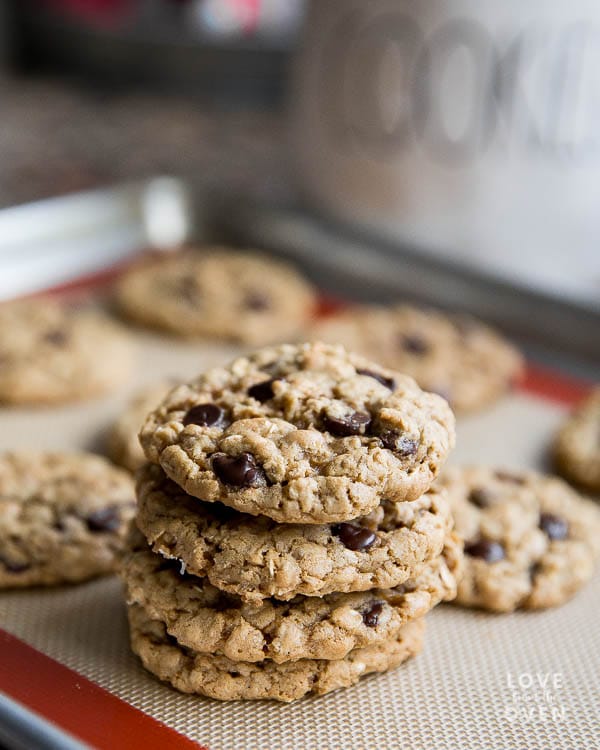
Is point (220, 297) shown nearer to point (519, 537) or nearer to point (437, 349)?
point (437, 349)

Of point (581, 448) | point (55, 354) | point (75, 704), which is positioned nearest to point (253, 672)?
point (75, 704)

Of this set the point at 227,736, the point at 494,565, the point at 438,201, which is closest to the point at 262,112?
the point at 438,201

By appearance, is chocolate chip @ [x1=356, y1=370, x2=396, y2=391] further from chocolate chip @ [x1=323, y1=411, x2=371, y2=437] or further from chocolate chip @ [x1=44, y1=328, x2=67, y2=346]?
chocolate chip @ [x1=44, y1=328, x2=67, y2=346]

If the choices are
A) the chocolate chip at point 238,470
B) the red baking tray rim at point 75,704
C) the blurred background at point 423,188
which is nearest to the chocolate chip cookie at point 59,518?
the red baking tray rim at point 75,704

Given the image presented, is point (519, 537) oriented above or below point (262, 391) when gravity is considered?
below

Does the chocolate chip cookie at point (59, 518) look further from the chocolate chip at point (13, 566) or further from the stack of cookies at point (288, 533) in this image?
the stack of cookies at point (288, 533)

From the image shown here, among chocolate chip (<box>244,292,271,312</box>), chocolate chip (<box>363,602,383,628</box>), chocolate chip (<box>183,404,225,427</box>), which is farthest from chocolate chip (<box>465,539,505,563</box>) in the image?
chocolate chip (<box>244,292,271,312</box>)
